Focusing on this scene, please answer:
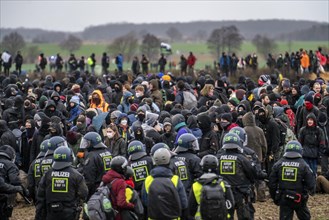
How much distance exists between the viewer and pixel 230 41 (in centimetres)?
7850

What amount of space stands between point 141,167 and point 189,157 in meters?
0.84

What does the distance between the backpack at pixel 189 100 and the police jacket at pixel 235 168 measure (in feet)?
26.9

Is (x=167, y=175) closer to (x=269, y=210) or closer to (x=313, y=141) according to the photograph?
(x=269, y=210)

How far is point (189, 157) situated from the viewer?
36.0ft

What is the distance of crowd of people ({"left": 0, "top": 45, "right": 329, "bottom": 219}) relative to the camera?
377 inches

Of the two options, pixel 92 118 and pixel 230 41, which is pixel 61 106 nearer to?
pixel 92 118

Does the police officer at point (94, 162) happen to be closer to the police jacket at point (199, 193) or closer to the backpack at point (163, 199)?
the backpack at point (163, 199)

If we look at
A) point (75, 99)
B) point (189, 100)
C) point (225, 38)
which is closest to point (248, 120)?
point (189, 100)

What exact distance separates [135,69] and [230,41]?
41.5 metres

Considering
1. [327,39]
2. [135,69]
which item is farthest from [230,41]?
[327,39]

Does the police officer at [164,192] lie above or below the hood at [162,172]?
below

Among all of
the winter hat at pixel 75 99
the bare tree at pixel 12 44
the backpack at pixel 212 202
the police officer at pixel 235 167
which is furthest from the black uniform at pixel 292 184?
the bare tree at pixel 12 44

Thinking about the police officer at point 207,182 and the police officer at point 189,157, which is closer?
the police officer at point 207,182

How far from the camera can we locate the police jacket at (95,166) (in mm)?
11414
